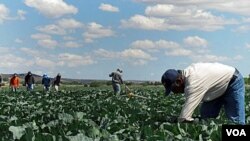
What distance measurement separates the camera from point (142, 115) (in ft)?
32.6

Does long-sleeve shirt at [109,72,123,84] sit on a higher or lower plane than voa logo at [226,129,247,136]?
higher

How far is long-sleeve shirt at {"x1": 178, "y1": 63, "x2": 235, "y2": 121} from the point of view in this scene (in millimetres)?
7766

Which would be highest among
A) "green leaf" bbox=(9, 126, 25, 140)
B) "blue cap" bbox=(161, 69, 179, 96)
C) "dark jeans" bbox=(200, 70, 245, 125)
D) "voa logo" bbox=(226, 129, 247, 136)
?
"blue cap" bbox=(161, 69, 179, 96)

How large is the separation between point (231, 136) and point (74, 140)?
132 cm

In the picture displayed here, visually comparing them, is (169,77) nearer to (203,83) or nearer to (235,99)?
(203,83)

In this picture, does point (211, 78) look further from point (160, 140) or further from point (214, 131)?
point (160, 140)

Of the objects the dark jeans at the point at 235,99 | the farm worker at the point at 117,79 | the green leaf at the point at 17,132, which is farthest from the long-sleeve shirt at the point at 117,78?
the green leaf at the point at 17,132

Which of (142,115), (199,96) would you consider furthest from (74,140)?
(142,115)

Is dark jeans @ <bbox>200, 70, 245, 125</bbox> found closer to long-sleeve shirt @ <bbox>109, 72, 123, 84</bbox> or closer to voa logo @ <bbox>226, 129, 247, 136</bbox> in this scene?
voa logo @ <bbox>226, 129, 247, 136</bbox>

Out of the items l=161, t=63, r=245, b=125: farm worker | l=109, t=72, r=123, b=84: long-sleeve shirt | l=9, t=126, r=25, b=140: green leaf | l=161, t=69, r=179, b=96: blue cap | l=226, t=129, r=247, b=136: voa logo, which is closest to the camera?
l=226, t=129, r=247, b=136: voa logo

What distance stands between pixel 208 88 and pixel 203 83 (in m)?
0.16

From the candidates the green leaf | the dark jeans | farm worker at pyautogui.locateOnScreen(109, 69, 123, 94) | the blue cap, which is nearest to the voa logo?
the green leaf

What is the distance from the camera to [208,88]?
8.11m

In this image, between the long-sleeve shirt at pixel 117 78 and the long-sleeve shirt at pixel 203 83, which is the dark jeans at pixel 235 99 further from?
the long-sleeve shirt at pixel 117 78
